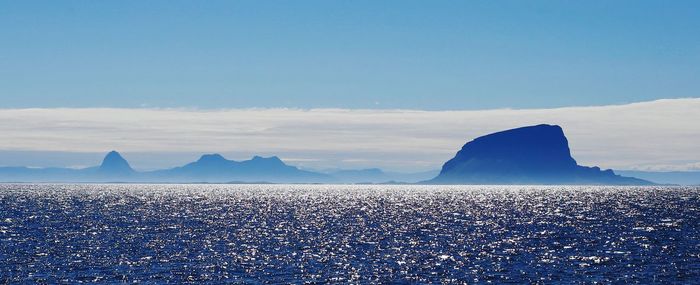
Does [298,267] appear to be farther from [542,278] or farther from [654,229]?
[654,229]

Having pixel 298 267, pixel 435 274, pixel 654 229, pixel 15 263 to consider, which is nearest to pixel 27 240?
pixel 15 263

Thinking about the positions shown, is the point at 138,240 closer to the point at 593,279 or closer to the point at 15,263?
the point at 15,263

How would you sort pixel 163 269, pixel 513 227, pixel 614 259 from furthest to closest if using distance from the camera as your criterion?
pixel 513 227, pixel 614 259, pixel 163 269

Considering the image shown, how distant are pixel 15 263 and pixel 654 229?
91264 millimetres


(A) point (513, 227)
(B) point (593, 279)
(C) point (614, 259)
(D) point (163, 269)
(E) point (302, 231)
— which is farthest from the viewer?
(A) point (513, 227)

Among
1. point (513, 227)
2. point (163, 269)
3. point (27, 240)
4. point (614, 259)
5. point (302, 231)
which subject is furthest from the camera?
point (513, 227)

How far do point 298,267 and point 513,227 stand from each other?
199 ft

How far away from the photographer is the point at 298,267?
250 ft

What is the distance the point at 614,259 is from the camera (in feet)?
268

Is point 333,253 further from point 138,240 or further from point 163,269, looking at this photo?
point 138,240

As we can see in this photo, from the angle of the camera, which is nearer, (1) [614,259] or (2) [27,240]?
(1) [614,259]

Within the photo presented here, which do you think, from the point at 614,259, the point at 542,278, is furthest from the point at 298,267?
the point at 614,259

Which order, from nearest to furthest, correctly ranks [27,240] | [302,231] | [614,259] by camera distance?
[614,259] → [27,240] → [302,231]

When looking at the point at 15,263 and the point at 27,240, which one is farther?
the point at 27,240
